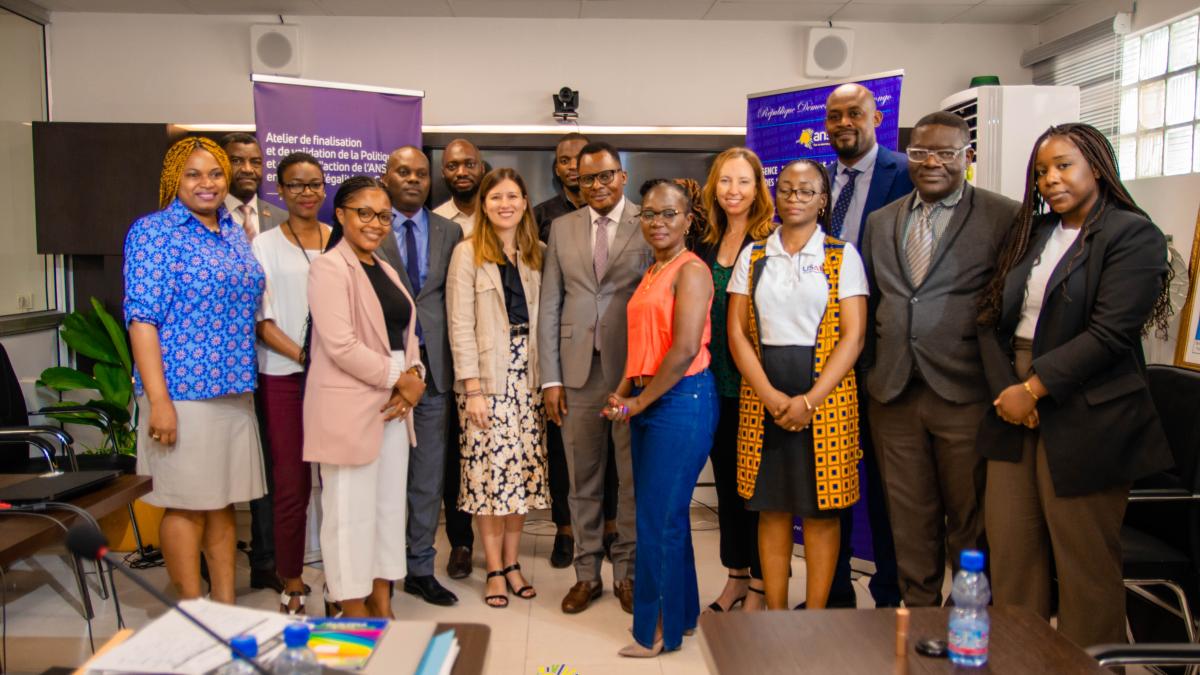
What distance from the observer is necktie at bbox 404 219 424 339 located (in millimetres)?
3504

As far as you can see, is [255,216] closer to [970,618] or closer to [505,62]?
[505,62]

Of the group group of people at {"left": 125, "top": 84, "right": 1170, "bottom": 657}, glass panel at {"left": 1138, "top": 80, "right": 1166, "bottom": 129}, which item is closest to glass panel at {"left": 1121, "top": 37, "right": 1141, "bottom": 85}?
glass panel at {"left": 1138, "top": 80, "right": 1166, "bottom": 129}

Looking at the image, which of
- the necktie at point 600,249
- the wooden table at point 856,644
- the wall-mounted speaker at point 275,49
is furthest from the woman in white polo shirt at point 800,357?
the wall-mounted speaker at point 275,49

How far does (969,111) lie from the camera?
16.7 ft

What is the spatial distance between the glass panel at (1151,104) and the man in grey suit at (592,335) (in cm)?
323

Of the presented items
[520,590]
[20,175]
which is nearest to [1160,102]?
[520,590]

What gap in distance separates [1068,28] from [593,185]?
13.8 ft

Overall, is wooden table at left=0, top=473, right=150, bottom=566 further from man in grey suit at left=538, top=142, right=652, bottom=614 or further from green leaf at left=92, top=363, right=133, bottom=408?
green leaf at left=92, top=363, right=133, bottom=408

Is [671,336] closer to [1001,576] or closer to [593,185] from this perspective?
[593,185]

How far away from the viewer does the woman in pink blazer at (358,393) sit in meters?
2.73

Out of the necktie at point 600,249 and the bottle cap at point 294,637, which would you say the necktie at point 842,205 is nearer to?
the necktie at point 600,249

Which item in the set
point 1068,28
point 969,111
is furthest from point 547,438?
point 1068,28

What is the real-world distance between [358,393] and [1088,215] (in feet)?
7.24

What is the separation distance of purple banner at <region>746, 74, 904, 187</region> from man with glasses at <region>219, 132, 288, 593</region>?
7.76ft
